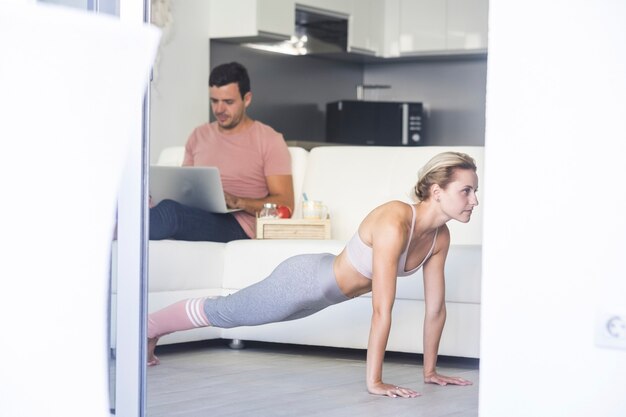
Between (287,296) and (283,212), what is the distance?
0.96 meters

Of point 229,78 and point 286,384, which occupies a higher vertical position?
point 229,78

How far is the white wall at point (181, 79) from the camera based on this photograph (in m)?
6.37

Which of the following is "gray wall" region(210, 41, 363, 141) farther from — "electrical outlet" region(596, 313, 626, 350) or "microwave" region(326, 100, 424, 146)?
"electrical outlet" region(596, 313, 626, 350)


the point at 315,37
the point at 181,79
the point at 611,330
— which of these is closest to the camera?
the point at 611,330

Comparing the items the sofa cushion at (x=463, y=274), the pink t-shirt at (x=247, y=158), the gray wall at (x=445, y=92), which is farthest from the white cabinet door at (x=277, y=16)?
the sofa cushion at (x=463, y=274)

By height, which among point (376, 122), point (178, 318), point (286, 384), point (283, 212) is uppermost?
point (376, 122)

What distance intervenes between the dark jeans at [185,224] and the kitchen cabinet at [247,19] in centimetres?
236

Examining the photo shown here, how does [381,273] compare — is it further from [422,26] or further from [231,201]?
[422,26]

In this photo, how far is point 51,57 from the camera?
1.75 meters

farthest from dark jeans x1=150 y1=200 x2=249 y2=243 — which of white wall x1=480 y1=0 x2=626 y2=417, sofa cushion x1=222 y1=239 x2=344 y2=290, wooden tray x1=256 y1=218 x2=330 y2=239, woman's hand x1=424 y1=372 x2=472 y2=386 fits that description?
white wall x1=480 y1=0 x2=626 y2=417

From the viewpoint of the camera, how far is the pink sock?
12.9 feet

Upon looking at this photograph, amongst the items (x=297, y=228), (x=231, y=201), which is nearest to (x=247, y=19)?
(x=231, y=201)

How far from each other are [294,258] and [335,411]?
79cm

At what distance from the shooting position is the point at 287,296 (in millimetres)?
3729
